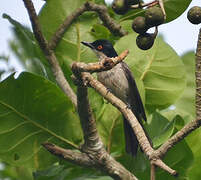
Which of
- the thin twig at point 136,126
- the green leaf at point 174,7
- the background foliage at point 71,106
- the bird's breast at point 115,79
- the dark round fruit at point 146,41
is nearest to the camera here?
the thin twig at point 136,126

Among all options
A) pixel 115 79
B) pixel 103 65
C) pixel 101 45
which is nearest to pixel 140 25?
pixel 103 65

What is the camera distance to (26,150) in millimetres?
4820

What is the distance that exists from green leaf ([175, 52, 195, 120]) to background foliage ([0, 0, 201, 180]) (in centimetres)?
21

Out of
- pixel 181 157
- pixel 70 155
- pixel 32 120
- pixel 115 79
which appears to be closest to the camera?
pixel 70 155

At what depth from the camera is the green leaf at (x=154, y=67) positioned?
210 inches

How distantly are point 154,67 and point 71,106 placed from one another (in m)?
0.97

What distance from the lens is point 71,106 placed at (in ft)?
15.8

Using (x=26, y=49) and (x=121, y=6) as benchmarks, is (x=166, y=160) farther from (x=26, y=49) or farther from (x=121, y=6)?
(x=121, y=6)

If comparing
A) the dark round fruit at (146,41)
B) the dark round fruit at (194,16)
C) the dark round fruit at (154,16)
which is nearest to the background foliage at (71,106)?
the dark round fruit at (146,41)

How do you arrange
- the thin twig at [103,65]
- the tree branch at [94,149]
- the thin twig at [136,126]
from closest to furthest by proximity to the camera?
the thin twig at [136,126], the thin twig at [103,65], the tree branch at [94,149]

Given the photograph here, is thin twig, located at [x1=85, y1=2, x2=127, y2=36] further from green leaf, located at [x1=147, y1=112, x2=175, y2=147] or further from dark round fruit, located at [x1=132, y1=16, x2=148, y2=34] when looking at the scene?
dark round fruit, located at [x1=132, y1=16, x2=148, y2=34]

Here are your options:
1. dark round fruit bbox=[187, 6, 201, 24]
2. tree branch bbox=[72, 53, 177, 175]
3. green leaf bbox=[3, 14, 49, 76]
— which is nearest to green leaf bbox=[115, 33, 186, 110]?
green leaf bbox=[3, 14, 49, 76]

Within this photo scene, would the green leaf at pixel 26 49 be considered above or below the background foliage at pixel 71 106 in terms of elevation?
above

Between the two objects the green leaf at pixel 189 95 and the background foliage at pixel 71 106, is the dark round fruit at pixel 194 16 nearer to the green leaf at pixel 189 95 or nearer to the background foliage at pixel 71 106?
the background foliage at pixel 71 106
